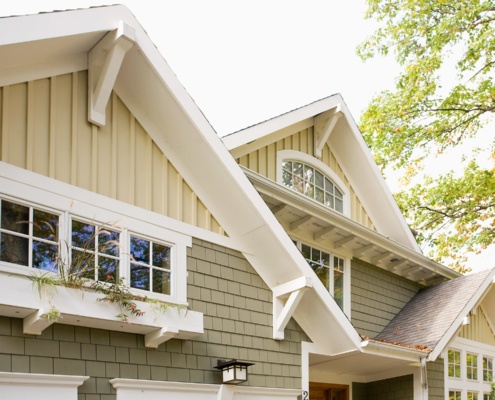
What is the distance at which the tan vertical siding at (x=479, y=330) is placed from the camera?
41.4ft

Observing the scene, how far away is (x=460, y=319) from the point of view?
11.2 m

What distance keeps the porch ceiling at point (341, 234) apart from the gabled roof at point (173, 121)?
40.7 inches

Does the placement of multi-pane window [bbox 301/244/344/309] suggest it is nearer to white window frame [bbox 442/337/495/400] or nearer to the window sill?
white window frame [bbox 442/337/495/400]

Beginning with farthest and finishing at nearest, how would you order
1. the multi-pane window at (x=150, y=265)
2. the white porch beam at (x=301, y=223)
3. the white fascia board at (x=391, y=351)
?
the white porch beam at (x=301, y=223), the white fascia board at (x=391, y=351), the multi-pane window at (x=150, y=265)

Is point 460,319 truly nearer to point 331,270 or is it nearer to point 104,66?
point 331,270

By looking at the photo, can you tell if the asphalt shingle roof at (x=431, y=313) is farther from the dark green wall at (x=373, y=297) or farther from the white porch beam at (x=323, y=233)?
the white porch beam at (x=323, y=233)

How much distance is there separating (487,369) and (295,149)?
570cm

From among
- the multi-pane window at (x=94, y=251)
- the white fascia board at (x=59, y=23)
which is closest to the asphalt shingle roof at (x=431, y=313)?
the multi-pane window at (x=94, y=251)

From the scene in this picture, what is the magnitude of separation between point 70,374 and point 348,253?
6215 millimetres

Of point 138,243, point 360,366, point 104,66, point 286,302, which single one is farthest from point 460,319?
point 104,66

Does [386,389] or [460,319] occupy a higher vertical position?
[460,319]

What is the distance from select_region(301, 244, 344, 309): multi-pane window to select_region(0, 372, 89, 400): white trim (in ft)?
17.1

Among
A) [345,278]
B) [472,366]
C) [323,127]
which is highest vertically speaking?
[323,127]

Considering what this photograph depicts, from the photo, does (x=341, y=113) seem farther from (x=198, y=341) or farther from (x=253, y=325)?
(x=198, y=341)
